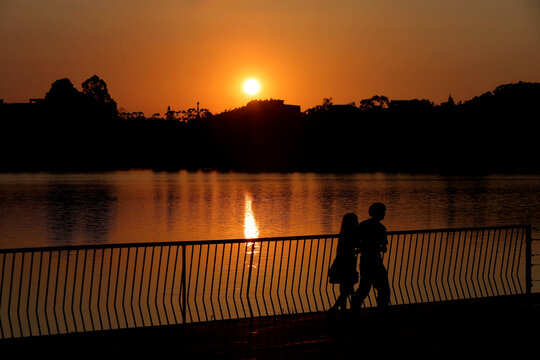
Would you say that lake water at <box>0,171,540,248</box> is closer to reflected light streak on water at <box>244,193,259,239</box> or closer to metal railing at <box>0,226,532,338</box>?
reflected light streak on water at <box>244,193,259,239</box>

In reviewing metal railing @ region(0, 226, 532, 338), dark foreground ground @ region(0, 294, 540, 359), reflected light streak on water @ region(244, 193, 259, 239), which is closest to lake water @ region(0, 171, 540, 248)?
reflected light streak on water @ region(244, 193, 259, 239)

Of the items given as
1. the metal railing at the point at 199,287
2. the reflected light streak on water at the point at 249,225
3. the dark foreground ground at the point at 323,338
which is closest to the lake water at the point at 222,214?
the reflected light streak on water at the point at 249,225

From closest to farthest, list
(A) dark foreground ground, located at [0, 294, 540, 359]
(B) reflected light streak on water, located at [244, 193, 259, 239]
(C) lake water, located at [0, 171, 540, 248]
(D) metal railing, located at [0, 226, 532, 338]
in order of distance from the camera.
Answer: (A) dark foreground ground, located at [0, 294, 540, 359] → (D) metal railing, located at [0, 226, 532, 338] → (B) reflected light streak on water, located at [244, 193, 259, 239] → (C) lake water, located at [0, 171, 540, 248]

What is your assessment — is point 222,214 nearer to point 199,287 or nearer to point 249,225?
point 249,225

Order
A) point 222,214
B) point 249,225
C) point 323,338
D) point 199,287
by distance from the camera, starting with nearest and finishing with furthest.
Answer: point 323,338 → point 199,287 → point 249,225 → point 222,214

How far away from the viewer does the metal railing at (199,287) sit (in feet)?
36.4

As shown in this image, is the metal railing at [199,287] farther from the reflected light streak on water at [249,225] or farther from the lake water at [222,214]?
the lake water at [222,214]

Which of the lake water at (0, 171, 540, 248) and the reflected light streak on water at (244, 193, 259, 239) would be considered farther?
the lake water at (0, 171, 540, 248)

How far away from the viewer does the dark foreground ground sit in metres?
8.77

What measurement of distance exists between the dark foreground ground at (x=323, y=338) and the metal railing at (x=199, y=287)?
1.79ft

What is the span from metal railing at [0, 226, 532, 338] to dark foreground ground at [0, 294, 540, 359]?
1.79ft

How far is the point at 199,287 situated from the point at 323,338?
16.5 metres

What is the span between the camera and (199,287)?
25500 mm

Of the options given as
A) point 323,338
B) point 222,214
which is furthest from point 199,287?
point 222,214
